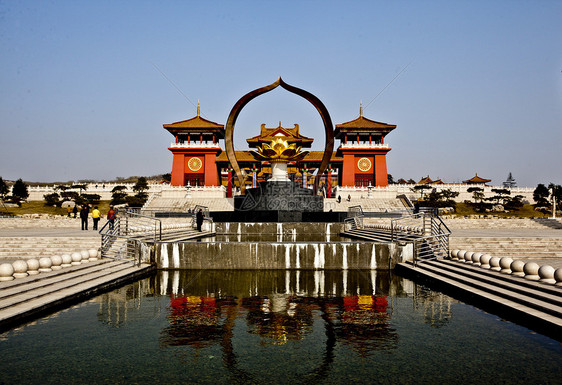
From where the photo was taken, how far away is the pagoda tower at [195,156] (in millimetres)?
51812

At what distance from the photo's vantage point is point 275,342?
6.07 meters

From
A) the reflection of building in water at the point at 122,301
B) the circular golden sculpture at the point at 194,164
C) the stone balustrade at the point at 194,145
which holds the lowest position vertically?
the reflection of building in water at the point at 122,301

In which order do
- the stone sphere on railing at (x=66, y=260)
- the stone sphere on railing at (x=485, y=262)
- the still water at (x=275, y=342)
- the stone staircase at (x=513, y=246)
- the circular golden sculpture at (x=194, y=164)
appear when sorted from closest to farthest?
the still water at (x=275, y=342) → the stone sphere on railing at (x=485, y=262) → the stone sphere on railing at (x=66, y=260) → the stone staircase at (x=513, y=246) → the circular golden sculpture at (x=194, y=164)

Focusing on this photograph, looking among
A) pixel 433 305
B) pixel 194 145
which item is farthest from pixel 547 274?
pixel 194 145

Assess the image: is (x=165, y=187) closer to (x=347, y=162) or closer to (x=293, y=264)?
→ (x=347, y=162)

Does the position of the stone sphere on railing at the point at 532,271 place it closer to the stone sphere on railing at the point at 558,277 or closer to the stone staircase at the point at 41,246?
the stone sphere on railing at the point at 558,277

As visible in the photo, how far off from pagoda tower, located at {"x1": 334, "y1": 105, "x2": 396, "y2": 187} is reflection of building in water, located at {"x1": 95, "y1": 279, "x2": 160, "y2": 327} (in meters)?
43.7

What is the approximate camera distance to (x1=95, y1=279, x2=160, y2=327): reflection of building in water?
7453 mm

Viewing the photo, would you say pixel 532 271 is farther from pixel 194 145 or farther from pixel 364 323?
pixel 194 145

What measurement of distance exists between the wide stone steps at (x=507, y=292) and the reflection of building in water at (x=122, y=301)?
615 cm

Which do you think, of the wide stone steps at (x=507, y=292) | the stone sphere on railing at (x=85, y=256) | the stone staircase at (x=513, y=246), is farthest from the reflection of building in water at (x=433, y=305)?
the stone sphere on railing at (x=85, y=256)

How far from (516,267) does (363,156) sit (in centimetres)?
4498

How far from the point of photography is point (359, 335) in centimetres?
638

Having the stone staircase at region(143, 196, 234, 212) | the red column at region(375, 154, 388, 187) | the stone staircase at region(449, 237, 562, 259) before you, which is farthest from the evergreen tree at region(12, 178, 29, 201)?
the stone staircase at region(449, 237, 562, 259)
